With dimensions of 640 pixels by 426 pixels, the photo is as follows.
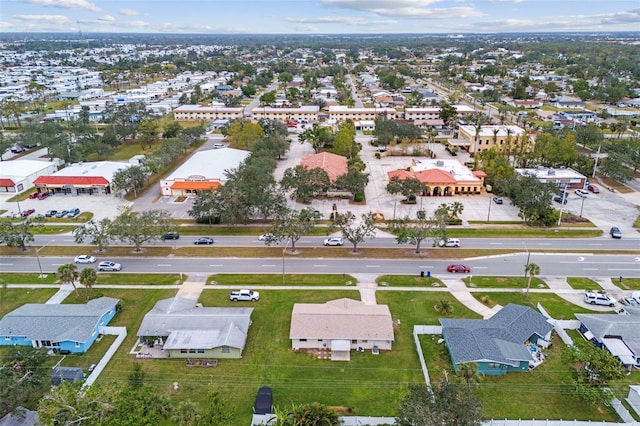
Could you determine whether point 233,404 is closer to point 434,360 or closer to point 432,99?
point 434,360

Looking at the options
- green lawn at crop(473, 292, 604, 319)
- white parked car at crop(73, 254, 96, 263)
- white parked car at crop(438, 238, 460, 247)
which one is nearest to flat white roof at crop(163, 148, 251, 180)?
white parked car at crop(73, 254, 96, 263)

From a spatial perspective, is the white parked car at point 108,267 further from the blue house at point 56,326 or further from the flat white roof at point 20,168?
the flat white roof at point 20,168

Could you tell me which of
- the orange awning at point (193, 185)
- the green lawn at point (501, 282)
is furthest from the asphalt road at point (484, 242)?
the orange awning at point (193, 185)

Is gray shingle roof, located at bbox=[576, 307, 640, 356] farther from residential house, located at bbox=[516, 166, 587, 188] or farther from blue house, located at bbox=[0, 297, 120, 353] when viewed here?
blue house, located at bbox=[0, 297, 120, 353]

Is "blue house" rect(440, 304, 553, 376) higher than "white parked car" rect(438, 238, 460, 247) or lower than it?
higher

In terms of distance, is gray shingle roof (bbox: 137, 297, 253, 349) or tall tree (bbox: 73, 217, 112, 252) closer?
gray shingle roof (bbox: 137, 297, 253, 349)

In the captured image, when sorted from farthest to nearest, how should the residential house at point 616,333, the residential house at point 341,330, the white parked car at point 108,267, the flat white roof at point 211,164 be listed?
the flat white roof at point 211,164
the white parked car at point 108,267
the residential house at point 341,330
the residential house at point 616,333
